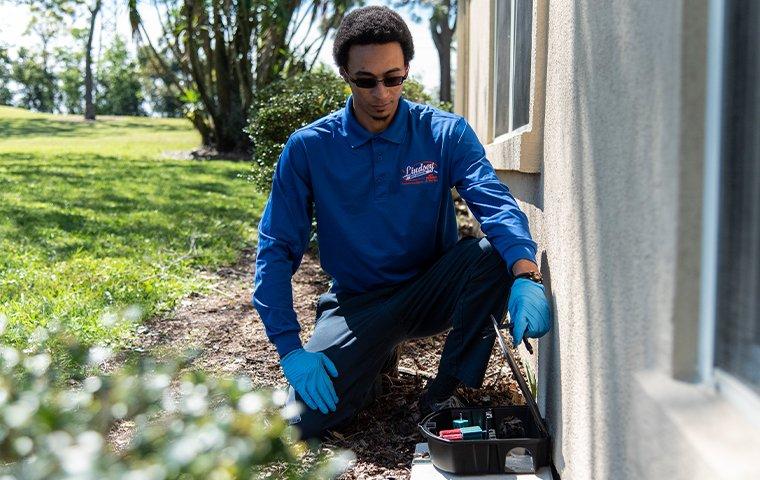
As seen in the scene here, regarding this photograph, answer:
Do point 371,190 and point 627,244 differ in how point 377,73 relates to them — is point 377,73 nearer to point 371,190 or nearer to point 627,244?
point 371,190

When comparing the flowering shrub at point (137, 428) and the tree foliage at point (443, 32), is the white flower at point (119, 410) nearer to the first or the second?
the flowering shrub at point (137, 428)

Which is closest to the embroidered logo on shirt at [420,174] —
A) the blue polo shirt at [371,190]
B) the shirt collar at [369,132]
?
the blue polo shirt at [371,190]

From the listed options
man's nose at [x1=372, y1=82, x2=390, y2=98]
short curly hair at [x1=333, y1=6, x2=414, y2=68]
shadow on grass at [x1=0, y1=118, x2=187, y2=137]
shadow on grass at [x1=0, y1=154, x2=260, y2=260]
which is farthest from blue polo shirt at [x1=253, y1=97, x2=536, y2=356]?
shadow on grass at [x1=0, y1=118, x2=187, y2=137]

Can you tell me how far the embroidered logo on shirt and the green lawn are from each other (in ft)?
3.81

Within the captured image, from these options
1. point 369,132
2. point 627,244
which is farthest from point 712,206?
point 369,132

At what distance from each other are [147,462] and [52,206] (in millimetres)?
7547

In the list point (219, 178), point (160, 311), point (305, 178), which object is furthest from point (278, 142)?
point (219, 178)

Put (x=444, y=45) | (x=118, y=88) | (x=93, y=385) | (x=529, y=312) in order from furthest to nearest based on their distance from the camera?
1. (x=118, y=88)
2. (x=444, y=45)
3. (x=529, y=312)
4. (x=93, y=385)

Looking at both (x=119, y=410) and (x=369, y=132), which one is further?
(x=369, y=132)

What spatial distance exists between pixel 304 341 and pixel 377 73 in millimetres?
1648

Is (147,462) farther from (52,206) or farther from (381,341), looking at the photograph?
(52,206)

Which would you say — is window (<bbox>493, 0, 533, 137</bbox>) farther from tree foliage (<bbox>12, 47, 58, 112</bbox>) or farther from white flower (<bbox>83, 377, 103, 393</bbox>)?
tree foliage (<bbox>12, 47, 58, 112</bbox>)

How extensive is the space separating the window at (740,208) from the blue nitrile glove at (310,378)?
1.94 m

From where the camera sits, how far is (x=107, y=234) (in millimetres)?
6895
